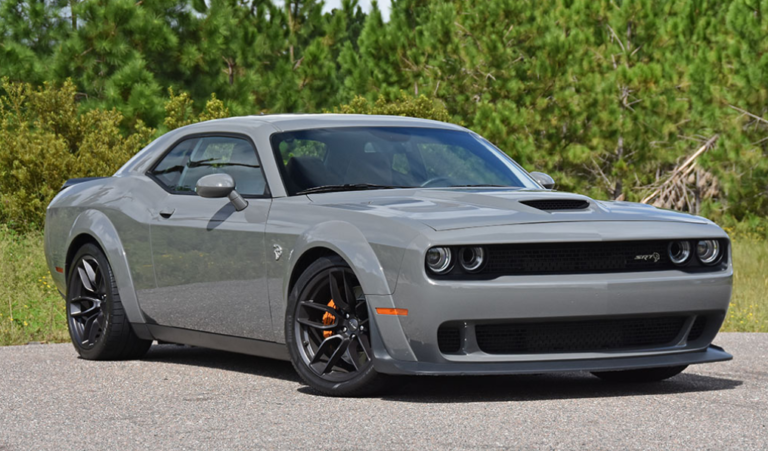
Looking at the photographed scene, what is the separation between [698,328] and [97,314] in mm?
3930

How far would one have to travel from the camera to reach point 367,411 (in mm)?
5547

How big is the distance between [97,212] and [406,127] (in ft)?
7.12

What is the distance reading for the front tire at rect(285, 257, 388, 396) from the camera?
233 inches

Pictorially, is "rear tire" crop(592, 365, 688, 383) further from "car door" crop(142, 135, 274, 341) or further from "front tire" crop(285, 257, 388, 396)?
"car door" crop(142, 135, 274, 341)

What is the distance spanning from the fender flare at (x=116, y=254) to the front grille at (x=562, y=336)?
275 cm

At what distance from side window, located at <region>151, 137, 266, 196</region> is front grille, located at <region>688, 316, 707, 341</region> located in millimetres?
2443

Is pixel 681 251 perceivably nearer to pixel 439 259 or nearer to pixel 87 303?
pixel 439 259

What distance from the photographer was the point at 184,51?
24.1 m

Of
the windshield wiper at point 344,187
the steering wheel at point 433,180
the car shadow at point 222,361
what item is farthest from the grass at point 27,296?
the steering wheel at point 433,180

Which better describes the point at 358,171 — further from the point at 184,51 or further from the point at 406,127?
the point at 184,51

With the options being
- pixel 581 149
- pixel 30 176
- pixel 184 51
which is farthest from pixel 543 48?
pixel 30 176

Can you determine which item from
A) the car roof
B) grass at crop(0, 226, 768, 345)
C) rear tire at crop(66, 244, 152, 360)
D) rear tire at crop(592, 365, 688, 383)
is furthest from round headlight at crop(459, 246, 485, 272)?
grass at crop(0, 226, 768, 345)

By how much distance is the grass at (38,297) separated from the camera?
32.5ft

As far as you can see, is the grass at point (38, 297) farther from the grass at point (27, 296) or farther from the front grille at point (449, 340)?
the front grille at point (449, 340)
